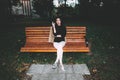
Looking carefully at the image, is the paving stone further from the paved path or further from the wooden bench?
the wooden bench

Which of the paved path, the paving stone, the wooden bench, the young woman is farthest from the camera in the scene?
the wooden bench

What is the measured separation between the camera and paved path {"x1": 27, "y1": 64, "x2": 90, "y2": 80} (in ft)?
22.2

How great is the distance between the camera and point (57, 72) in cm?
717

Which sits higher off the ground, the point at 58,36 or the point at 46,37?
the point at 58,36

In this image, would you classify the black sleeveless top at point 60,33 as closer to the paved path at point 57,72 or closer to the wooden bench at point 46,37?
the paved path at point 57,72

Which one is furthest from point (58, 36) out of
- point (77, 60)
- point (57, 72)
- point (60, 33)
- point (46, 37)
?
point (46, 37)

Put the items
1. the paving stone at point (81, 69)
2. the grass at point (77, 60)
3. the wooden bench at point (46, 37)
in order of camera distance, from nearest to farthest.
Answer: the grass at point (77, 60) < the paving stone at point (81, 69) < the wooden bench at point (46, 37)

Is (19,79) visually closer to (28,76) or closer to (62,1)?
(28,76)

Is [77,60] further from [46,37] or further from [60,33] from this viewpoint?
[46,37]

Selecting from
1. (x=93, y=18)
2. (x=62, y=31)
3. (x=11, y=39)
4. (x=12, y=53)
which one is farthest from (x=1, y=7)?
(x=62, y=31)

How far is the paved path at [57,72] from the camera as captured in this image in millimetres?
6766

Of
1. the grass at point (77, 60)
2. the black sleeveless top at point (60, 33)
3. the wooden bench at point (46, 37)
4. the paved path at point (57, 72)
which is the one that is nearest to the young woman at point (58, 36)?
the black sleeveless top at point (60, 33)

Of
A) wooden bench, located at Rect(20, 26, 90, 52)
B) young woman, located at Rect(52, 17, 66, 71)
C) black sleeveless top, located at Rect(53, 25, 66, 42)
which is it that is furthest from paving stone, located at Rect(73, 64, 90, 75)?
wooden bench, located at Rect(20, 26, 90, 52)

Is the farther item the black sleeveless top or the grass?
the black sleeveless top
